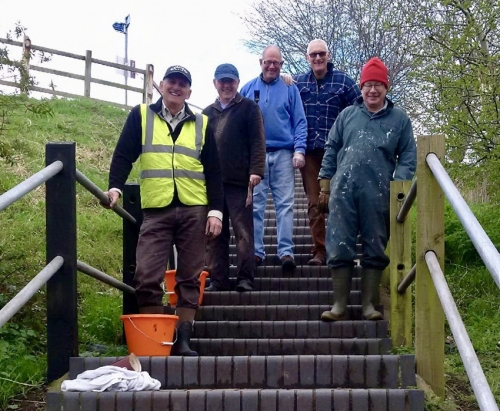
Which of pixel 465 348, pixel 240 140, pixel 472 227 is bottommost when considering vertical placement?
pixel 465 348

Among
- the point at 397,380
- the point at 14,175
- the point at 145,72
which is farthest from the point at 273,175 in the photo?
the point at 145,72

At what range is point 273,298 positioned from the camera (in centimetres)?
562

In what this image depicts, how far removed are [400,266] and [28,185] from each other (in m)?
2.42

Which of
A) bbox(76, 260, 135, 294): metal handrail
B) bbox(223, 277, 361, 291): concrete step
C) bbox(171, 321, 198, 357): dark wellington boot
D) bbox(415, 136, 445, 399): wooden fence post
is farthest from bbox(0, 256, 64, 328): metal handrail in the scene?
bbox(223, 277, 361, 291): concrete step

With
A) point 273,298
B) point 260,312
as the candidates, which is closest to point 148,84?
point 273,298

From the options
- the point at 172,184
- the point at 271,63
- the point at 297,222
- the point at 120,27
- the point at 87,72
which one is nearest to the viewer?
the point at 172,184

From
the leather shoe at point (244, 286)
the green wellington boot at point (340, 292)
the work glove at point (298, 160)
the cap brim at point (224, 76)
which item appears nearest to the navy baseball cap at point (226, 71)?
the cap brim at point (224, 76)

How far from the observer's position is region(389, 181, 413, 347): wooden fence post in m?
4.65

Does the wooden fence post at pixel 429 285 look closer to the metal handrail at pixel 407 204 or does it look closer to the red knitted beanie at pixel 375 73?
the metal handrail at pixel 407 204

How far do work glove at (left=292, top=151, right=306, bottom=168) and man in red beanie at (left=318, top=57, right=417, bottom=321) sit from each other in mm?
1311

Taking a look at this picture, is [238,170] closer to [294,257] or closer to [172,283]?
[172,283]

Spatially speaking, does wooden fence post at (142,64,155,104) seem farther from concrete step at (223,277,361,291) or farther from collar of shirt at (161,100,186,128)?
collar of shirt at (161,100,186,128)

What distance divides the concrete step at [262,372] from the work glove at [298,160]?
257 centimetres

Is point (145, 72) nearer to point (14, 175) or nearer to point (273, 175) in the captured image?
point (14, 175)
